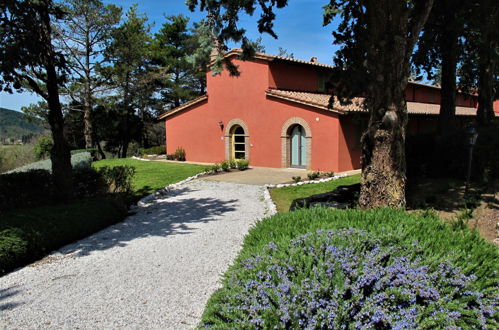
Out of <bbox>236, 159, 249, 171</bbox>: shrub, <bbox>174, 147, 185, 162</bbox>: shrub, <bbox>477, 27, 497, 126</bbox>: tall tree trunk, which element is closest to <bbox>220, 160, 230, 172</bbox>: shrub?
<bbox>236, 159, 249, 171</bbox>: shrub

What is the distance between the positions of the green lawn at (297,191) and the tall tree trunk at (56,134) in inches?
223

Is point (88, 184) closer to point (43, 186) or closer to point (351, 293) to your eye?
point (43, 186)

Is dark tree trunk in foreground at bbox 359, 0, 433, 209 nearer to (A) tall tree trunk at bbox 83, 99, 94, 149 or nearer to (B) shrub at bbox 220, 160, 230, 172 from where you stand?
(B) shrub at bbox 220, 160, 230, 172

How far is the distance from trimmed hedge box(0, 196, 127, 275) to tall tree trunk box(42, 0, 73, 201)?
74cm

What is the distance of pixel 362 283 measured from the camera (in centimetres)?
247

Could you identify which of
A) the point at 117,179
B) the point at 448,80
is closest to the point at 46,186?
the point at 117,179

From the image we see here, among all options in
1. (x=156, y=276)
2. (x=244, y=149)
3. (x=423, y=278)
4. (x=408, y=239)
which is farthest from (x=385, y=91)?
(x=244, y=149)

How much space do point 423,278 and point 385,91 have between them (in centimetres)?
442

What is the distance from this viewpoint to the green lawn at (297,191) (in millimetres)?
10261

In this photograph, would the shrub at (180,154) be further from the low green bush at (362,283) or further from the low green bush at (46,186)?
the low green bush at (362,283)

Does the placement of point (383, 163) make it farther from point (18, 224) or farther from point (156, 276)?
point (18, 224)

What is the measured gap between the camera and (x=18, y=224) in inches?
246

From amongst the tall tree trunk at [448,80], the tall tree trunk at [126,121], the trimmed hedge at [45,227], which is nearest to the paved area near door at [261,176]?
the tall tree trunk at [448,80]

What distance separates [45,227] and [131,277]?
261cm
